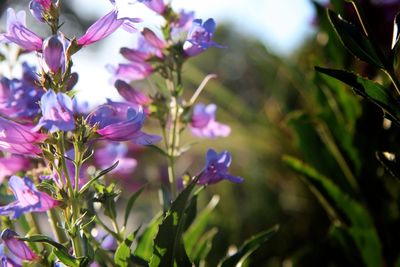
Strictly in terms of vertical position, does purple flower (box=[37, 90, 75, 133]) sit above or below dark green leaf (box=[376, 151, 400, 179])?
above

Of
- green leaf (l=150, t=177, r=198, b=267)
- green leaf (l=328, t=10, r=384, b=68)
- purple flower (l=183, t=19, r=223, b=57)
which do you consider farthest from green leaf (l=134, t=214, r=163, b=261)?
green leaf (l=328, t=10, r=384, b=68)

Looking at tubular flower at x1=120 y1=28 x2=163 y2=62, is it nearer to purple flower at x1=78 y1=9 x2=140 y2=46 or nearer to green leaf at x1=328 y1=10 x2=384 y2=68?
purple flower at x1=78 y1=9 x2=140 y2=46

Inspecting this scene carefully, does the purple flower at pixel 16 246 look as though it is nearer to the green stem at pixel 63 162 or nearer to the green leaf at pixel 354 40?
the green stem at pixel 63 162

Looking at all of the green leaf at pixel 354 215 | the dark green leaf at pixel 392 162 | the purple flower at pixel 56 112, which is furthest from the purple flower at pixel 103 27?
the green leaf at pixel 354 215

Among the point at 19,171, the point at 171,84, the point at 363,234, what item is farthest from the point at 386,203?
the point at 19,171

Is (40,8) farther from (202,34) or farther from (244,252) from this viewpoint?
(244,252)

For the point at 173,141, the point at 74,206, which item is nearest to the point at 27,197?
the point at 74,206
